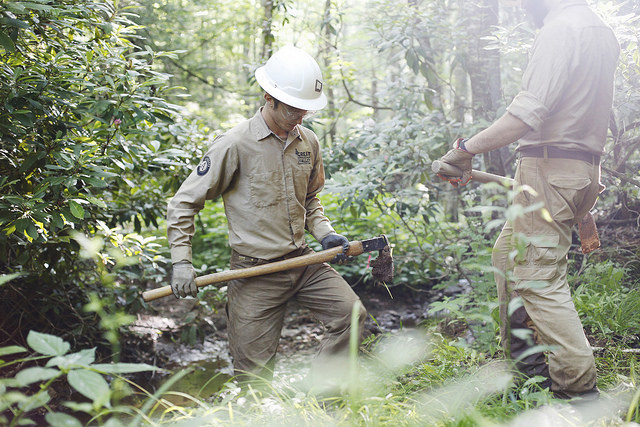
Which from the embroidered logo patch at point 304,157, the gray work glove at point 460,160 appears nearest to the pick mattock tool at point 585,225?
the gray work glove at point 460,160

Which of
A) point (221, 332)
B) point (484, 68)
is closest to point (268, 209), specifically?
point (221, 332)

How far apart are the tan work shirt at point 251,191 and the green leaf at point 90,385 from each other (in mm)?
1617

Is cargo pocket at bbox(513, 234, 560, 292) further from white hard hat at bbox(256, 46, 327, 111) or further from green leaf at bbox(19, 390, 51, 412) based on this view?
green leaf at bbox(19, 390, 51, 412)

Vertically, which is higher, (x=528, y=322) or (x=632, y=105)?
(x=632, y=105)

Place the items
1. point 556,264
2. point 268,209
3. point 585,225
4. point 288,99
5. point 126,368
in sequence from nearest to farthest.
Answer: point 126,368 < point 556,264 < point 288,99 < point 268,209 < point 585,225

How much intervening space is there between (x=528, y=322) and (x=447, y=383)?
604mm

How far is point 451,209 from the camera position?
8398 millimetres

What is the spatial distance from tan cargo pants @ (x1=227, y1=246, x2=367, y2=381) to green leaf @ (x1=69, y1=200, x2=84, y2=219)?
2.98 feet

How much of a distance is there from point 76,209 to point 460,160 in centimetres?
224

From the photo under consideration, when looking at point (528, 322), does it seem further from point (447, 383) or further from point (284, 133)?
point (284, 133)

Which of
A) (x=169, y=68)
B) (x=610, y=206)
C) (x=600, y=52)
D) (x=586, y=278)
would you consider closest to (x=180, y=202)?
(x=600, y=52)

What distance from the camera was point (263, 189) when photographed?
314 cm

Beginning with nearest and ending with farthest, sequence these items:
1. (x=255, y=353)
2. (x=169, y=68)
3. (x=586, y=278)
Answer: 1. (x=255, y=353)
2. (x=586, y=278)
3. (x=169, y=68)

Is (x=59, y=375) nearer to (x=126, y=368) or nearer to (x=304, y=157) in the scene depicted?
(x=126, y=368)
